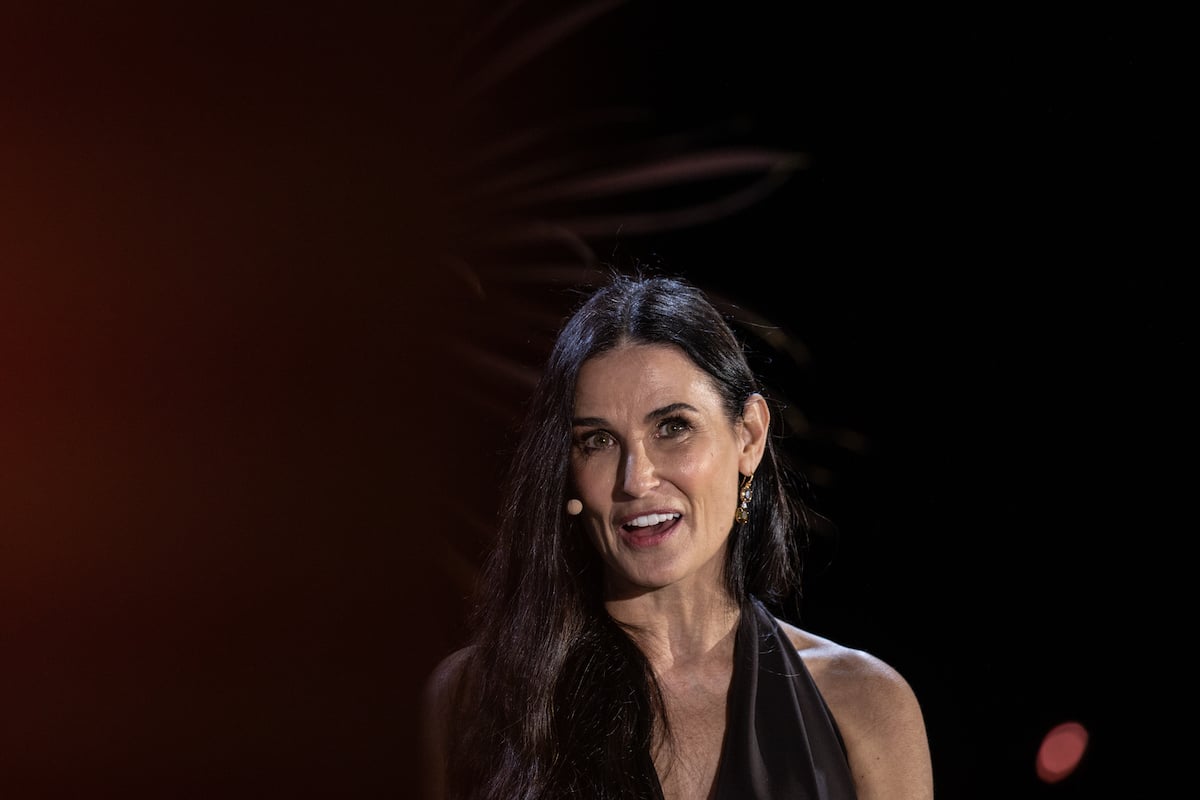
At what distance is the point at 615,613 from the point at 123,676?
3.25ft

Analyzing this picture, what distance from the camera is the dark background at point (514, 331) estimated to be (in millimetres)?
2096

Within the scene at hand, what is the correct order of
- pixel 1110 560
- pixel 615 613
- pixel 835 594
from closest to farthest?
pixel 615 613
pixel 1110 560
pixel 835 594

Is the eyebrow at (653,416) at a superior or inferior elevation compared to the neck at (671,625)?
superior

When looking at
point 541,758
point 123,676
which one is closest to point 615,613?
point 541,758

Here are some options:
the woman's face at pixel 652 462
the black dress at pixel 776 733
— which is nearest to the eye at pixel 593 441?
the woman's face at pixel 652 462

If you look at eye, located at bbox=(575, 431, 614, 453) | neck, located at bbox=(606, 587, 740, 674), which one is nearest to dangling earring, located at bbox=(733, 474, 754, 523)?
neck, located at bbox=(606, 587, 740, 674)

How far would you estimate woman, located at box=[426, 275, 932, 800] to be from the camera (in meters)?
1.80

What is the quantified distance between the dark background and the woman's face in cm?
40

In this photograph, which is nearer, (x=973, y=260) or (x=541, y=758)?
(x=541, y=758)

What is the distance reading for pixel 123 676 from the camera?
211 centimetres

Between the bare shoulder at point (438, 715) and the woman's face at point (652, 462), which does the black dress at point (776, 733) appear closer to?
the woman's face at point (652, 462)

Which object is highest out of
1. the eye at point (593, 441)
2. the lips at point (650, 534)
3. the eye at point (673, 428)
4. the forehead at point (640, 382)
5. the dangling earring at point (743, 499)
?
the forehead at point (640, 382)

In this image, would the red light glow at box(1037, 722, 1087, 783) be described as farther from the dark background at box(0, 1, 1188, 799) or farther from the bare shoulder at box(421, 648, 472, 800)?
the bare shoulder at box(421, 648, 472, 800)

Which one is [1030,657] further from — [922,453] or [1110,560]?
[922,453]
